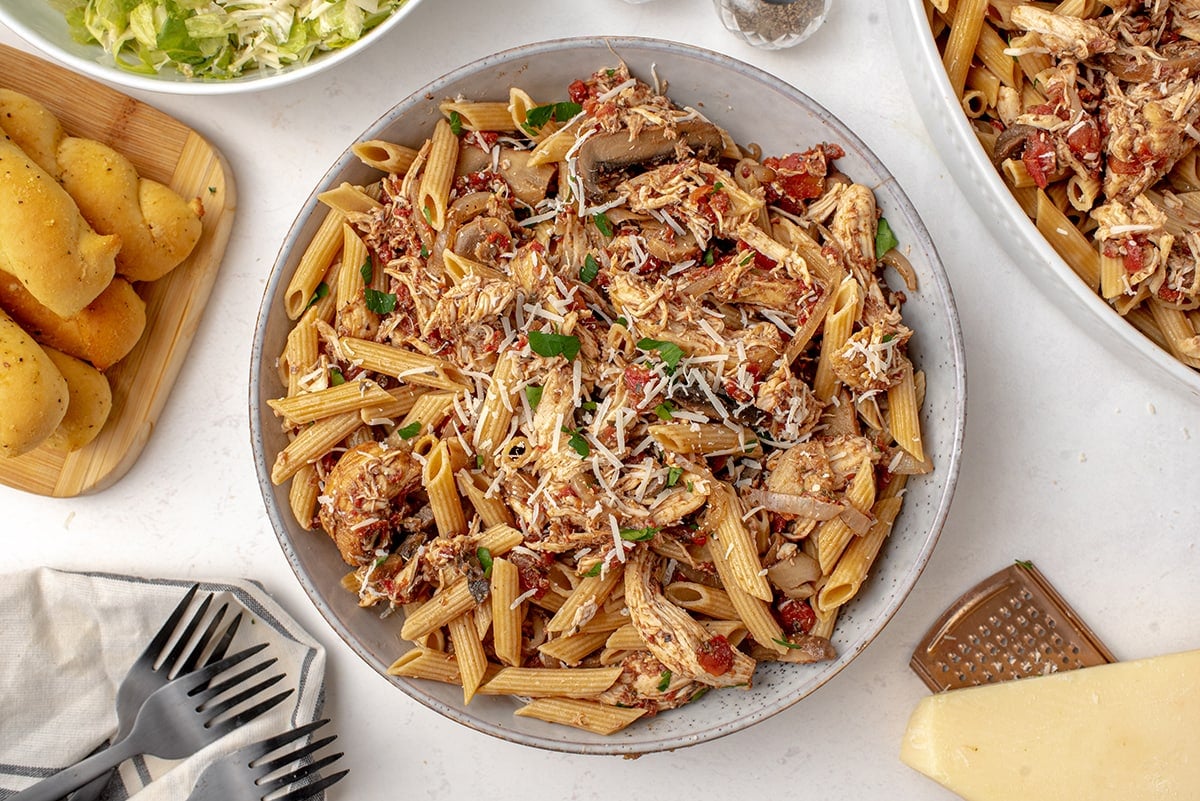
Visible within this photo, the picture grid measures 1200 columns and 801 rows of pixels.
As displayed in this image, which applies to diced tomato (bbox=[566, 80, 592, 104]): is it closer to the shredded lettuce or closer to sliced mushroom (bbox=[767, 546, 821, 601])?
the shredded lettuce

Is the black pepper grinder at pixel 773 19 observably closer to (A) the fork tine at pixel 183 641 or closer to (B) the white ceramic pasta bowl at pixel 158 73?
(B) the white ceramic pasta bowl at pixel 158 73

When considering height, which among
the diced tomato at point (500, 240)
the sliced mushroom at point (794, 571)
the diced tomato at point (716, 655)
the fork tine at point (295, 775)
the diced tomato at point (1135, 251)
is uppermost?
the diced tomato at point (500, 240)

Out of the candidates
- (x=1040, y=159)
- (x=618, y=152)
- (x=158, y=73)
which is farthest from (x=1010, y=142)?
(x=158, y=73)

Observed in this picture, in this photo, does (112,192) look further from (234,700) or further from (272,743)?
(272,743)

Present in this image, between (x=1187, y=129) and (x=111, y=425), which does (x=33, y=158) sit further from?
(x=1187, y=129)

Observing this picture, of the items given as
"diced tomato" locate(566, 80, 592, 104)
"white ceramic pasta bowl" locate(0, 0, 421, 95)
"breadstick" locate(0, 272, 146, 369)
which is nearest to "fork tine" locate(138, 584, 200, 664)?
"breadstick" locate(0, 272, 146, 369)

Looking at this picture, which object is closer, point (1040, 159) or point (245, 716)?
point (1040, 159)

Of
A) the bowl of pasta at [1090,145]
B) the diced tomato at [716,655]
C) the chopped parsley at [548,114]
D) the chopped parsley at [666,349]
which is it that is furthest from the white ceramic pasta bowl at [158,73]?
the diced tomato at [716,655]
